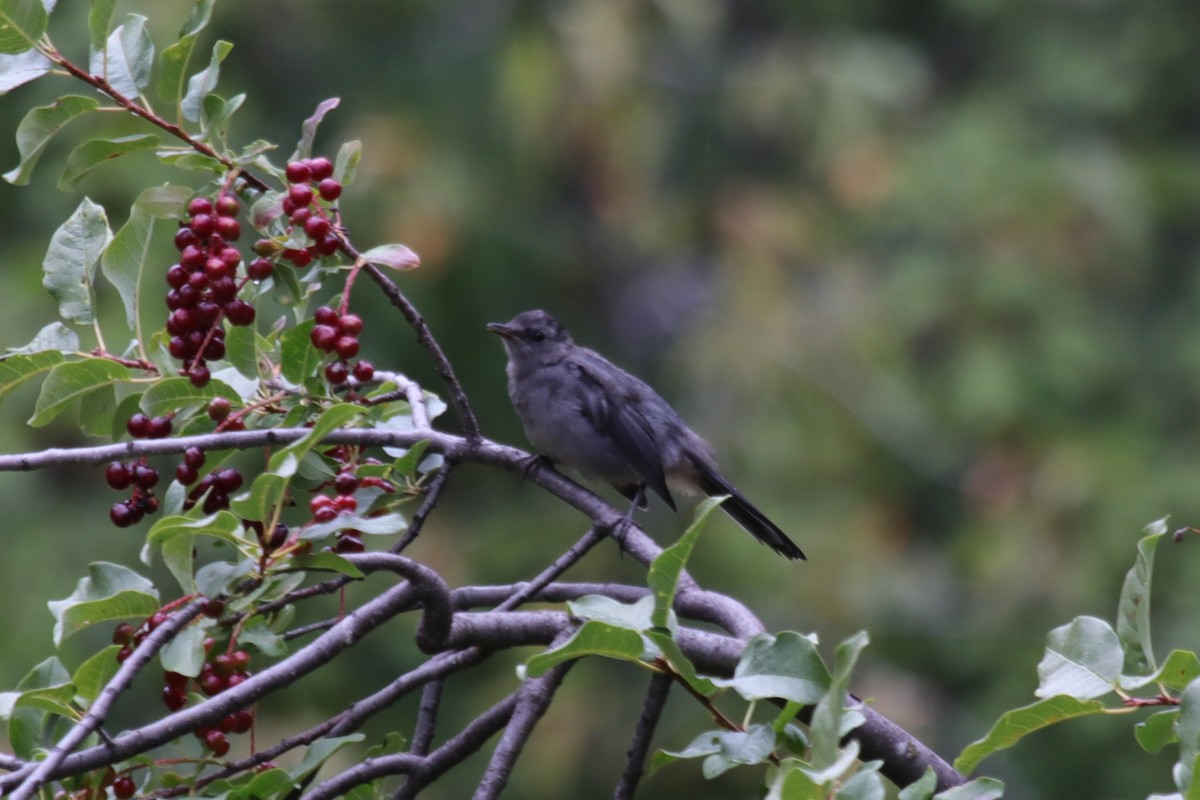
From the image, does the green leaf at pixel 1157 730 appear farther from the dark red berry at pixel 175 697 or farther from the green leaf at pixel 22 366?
the green leaf at pixel 22 366

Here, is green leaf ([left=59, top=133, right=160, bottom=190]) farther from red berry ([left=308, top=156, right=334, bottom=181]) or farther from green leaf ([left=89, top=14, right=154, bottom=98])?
red berry ([left=308, top=156, right=334, bottom=181])

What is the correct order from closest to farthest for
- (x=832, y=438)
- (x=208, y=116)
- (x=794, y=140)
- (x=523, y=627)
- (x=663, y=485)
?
(x=523, y=627) < (x=208, y=116) < (x=663, y=485) < (x=832, y=438) < (x=794, y=140)

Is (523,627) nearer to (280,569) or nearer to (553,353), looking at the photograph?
(280,569)

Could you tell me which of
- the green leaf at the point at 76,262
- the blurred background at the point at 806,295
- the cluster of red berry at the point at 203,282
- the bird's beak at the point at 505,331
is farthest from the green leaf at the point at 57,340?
the blurred background at the point at 806,295

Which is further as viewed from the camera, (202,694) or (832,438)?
(832,438)

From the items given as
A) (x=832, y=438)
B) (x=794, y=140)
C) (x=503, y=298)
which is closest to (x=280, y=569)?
(x=832, y=438)

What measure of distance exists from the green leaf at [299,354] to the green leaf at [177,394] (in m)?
0.10

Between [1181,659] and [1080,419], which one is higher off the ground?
[1080,419]

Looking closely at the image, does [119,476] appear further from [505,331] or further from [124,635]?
[505,331]

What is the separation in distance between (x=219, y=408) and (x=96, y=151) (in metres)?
0.49

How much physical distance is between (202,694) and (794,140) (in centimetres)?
942

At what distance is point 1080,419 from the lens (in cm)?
961

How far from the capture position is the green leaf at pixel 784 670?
1.74 meters

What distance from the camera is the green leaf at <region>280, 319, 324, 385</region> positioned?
2333mm
